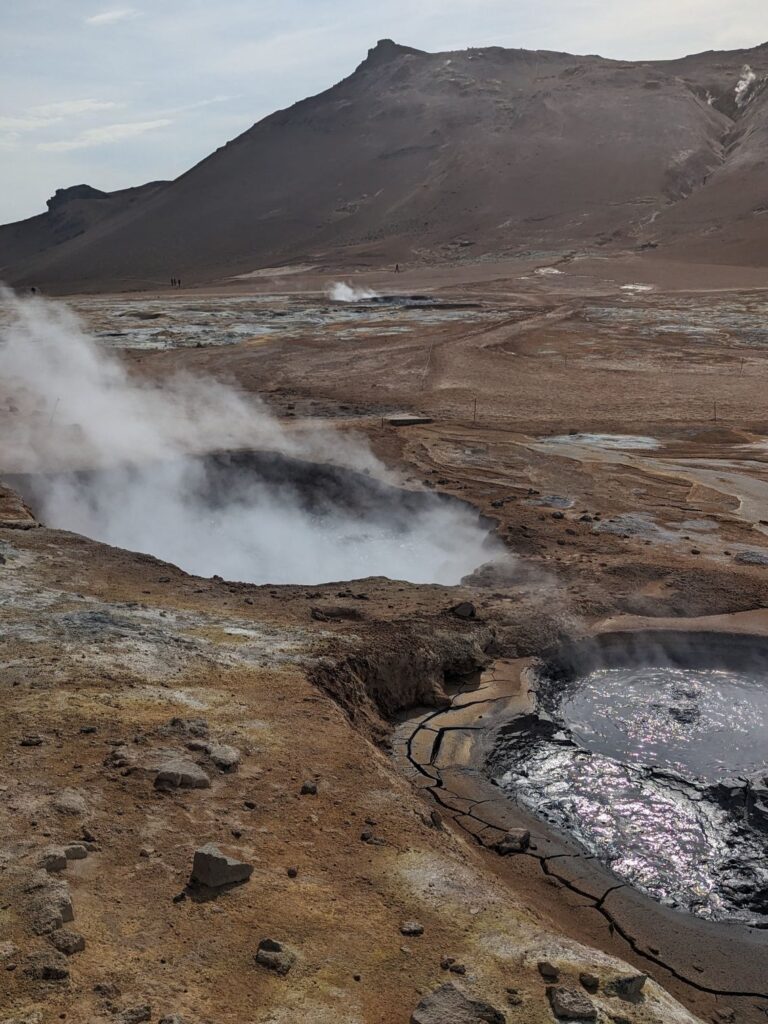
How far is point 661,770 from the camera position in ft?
25.8

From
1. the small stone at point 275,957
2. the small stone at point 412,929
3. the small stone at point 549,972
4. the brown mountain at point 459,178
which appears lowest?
the small stone at point 549,972

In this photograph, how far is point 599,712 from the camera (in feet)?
29.0

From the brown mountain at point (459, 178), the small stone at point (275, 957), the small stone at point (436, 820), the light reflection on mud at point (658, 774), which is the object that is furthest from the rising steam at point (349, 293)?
the small stone at point (275, 957)

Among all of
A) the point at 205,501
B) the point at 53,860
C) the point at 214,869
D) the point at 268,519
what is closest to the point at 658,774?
the point at 214,869

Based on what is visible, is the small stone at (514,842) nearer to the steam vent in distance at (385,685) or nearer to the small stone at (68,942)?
the steam vent in distance at (385,685)

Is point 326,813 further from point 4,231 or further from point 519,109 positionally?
point 4,231

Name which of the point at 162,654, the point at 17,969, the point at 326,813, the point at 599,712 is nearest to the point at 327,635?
the point at 162,654

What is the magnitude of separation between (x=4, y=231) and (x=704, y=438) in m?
129

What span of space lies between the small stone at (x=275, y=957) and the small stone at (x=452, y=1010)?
629mm

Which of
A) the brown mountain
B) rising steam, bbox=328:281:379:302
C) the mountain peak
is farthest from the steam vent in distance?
the mountain peak

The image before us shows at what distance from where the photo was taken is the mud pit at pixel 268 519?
13.1m

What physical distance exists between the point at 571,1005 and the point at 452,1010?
536 mm

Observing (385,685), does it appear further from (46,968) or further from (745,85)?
(745,85)

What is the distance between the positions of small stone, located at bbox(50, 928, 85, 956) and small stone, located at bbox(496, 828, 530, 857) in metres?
3.09
